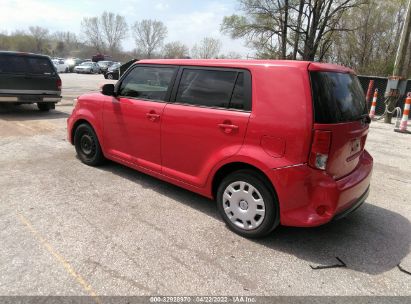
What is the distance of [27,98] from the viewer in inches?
376

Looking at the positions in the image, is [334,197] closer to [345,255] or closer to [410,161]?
[345,255]

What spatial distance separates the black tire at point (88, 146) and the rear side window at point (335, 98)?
3.44 m

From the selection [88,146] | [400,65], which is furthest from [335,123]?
[400,65]

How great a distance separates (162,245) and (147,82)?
7.07 ft

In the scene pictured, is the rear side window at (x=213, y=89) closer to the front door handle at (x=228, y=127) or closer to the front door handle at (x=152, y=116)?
the front door handle at (x=228, y=127)

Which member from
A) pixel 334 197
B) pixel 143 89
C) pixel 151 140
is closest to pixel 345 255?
pixel 334 197

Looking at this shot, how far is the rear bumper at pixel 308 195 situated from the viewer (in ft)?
9.91

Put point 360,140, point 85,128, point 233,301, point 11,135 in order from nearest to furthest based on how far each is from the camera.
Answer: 1. point 233,301
2. point 360,140
3. point 85,128
4. point 11,135

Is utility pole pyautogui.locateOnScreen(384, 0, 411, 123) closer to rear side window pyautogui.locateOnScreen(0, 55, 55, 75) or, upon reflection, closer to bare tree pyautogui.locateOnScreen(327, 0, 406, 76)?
rear side window pyautogui.locateOnScreen(0, 55, 55, 75)

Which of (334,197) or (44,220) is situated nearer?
(334,197)

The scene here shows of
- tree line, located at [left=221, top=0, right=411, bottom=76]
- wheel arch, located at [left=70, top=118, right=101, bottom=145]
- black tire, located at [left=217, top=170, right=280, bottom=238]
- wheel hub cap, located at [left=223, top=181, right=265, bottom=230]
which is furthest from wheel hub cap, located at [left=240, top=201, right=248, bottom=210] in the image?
tree line, located at [left=221, top=0, right=411, bottom=76]

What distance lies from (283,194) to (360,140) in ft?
3.67

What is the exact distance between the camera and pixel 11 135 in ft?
24.5

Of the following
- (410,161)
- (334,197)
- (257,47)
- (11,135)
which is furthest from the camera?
(257,47)
